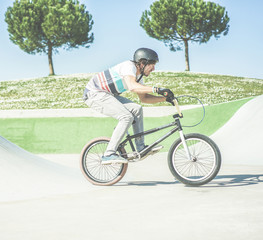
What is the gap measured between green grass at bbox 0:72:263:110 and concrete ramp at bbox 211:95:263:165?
31.9ft

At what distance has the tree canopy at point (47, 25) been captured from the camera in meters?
42.7

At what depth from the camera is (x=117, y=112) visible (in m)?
4.88

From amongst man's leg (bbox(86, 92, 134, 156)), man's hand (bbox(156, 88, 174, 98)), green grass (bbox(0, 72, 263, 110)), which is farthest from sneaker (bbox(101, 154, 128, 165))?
green grass (bbox(0, 72, 263, 110))

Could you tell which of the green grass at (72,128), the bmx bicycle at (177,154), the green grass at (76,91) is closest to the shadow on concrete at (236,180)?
the bmx bicycle at (177,154)

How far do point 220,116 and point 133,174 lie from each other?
758 cm

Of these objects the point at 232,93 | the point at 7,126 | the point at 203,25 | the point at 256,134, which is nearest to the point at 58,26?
the point at 203,25

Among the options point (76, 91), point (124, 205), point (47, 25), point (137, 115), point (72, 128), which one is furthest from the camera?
point (47, 25)

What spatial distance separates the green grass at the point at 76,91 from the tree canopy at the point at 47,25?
40.1ft

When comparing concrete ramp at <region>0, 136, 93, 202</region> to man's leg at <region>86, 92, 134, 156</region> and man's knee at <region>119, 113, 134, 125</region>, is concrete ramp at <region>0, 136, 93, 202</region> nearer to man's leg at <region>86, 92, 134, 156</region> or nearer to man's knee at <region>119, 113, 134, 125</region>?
man's leg at <region>86, 92, 134, 156</region>

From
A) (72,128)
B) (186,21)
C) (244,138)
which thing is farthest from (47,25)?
(244,138)

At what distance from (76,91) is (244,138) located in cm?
1883

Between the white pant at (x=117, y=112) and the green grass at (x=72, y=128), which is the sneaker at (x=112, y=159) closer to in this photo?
the white pant at (x=117, y=112)

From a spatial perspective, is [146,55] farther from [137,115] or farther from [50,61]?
[50,61]

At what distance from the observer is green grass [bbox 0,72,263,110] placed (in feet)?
72.0
